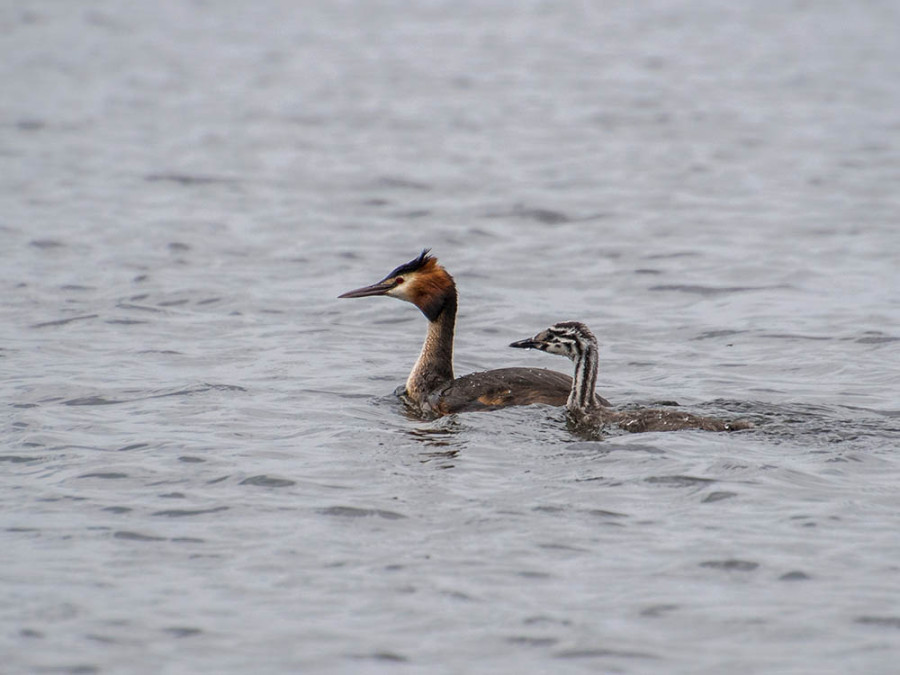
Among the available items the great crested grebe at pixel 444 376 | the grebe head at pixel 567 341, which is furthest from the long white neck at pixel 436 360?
the grebe head at pixel 567 341

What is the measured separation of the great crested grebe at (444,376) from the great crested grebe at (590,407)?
111mm

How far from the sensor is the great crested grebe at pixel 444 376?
36.1 ft

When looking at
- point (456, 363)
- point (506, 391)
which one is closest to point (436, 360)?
point (506, 391)

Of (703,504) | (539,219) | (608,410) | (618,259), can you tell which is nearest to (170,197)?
(539,219)

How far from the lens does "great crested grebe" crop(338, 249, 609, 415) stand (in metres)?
11.0

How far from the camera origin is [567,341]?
11.0 metres

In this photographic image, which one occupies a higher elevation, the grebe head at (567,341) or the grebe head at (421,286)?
the grebe head at (421,286)

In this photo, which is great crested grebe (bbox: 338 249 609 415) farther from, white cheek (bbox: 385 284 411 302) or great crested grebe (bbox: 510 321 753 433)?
great crested grebe (bbox: 510 321 753 433)

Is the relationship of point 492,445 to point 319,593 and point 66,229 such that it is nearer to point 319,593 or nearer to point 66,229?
point 319,593

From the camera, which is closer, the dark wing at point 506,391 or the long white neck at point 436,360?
the dark wing at point 506,391

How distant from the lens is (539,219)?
19750 mm

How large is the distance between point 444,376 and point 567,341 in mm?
1244

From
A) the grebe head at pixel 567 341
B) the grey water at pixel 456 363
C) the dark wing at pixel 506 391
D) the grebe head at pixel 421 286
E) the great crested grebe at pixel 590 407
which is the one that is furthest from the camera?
the grebe head at pixel 421 286

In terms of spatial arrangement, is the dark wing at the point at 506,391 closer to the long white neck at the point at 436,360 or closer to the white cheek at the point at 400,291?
the long white neck at the point at 436,360
